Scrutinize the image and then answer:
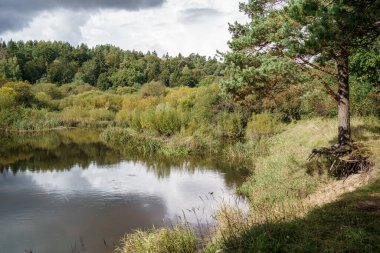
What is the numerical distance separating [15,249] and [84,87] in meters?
54.9

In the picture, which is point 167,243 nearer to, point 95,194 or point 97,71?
point 95,194

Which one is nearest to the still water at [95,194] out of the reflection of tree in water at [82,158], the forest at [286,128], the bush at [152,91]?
the reflection of tree in water at [82,158]

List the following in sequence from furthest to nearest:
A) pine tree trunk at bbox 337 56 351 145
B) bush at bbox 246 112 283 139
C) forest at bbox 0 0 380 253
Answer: bush at bbox 246 112 283 139, pine tree trunk at bbox 337 56 351 145, forest at bbox 0 0 380 253

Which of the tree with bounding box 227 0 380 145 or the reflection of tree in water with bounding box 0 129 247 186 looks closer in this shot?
the tree with bounding box 227 0 380 145

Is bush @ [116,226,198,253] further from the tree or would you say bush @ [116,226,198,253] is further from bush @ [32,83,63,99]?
bush @ [32,83,63,99]

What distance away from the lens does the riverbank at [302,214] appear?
5898mm

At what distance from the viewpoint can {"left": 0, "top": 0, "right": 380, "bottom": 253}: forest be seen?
6.17 m

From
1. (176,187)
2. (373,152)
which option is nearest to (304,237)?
Answer: (373,152)

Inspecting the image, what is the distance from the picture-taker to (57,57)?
89625mm

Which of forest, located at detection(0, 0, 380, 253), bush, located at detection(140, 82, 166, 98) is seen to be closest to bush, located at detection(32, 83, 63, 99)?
bush, located at detection(140, 82, 166, 98)

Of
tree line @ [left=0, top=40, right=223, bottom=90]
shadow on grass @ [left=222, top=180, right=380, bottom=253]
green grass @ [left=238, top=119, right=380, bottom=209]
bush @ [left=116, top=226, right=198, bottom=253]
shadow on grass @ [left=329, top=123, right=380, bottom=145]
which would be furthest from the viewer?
tree line @ [left=0, top=40, right=223, bottom=90]

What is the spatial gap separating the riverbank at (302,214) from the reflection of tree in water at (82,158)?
3795 millimetres

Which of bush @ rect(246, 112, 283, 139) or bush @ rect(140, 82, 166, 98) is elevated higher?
bush @ rect(140, 82, 166, 98)

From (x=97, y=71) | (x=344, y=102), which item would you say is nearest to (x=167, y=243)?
(x=344, y=102)
